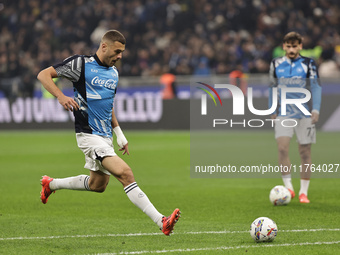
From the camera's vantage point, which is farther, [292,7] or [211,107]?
[292,7]

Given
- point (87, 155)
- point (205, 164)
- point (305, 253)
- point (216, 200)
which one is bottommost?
point (205, 164)

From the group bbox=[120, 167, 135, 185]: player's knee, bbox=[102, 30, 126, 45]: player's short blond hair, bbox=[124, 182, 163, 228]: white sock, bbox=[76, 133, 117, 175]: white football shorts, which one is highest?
bbox=[102, 30, 126, 45]: player's short blond hair

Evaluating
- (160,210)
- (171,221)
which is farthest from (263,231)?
(160,210)

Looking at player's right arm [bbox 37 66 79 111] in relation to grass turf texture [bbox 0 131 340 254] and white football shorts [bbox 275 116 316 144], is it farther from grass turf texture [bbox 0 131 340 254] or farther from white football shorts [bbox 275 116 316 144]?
white football shorts [bbox 275 116 316 144]

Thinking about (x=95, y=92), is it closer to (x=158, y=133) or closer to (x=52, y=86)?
(x=52, y=86)

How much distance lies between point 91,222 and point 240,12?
1924 cm

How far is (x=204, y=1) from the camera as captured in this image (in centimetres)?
2723

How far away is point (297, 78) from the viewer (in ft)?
30.7

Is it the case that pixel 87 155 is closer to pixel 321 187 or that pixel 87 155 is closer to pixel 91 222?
pixel 91 222

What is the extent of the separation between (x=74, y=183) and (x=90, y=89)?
47.2 inches

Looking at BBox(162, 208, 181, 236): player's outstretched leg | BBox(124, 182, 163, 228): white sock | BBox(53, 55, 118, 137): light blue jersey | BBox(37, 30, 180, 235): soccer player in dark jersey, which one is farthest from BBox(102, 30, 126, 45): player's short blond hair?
BBox(162, 208, 181, 236): player's outstretched leg

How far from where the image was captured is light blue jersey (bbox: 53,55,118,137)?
6.83m

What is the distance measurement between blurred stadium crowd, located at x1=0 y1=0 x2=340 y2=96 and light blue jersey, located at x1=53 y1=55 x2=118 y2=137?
17.0 meters

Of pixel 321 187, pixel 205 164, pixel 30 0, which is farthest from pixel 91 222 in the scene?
pixel 30 0
